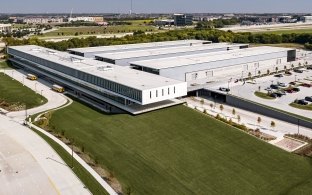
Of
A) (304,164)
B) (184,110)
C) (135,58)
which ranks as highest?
(135,58)

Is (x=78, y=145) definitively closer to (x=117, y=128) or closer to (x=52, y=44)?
(x=117, y=128)

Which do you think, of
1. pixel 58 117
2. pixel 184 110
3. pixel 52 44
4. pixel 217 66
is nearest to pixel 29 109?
pixel 58 117

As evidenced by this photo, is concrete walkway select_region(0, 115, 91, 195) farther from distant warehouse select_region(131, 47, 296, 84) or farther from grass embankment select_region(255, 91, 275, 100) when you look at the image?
grass embankment select_region(255, 91, 275, 100)

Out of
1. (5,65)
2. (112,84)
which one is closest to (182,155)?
(112,84)

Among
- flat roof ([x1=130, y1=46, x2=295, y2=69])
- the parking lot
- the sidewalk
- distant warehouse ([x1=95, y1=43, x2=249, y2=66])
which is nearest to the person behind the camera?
the sidewalk

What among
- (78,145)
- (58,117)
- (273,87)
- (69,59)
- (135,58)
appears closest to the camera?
(78,145)

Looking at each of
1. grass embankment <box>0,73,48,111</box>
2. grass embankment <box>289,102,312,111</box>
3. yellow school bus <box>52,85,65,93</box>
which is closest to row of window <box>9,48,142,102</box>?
yellow school bus <box>52,85,65,93</box>

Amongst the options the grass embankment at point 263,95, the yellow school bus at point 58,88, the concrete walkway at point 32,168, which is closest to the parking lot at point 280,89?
the grass embankment at point 263,95
